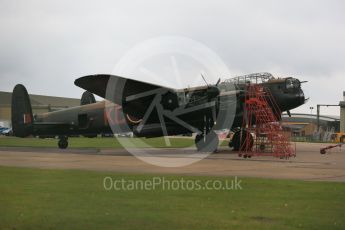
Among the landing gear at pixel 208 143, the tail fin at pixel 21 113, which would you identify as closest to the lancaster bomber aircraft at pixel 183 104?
the landing gear at pixel 208 143

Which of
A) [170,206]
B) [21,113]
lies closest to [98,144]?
[21,113]

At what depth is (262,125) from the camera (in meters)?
29.9

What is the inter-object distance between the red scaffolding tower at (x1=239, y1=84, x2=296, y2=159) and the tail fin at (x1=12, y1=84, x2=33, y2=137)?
1574 cm

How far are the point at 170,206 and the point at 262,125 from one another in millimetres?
20007

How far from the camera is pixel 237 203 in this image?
36.2ft

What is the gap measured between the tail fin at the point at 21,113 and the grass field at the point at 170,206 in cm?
2312

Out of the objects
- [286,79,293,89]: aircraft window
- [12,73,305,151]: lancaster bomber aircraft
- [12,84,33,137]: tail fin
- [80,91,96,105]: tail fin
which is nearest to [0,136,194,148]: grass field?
[80,91,96,105]: tail fin

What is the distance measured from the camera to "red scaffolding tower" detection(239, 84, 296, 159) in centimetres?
2877

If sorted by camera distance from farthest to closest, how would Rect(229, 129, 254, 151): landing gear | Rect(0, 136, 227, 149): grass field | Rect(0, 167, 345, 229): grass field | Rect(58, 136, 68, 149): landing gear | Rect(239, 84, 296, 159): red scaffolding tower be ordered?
Rect(0, 136, 227, 149): grass field
Rect(58, 136, 68, 149): landing gear
Rect(229, 129, 254, 151): landing gear
Rect(239, 84, 296, 159): red scaffolding tower
Rect(0, 167, 345, 229): grass field

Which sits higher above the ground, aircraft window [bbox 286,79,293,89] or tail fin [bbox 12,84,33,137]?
aircraft window [bbox 286,79,293,89]

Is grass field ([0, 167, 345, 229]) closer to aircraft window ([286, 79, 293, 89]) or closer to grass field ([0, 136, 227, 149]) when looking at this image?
aircraft window ([286, 79, 293, 89])

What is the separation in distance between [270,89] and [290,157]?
16.9 ft

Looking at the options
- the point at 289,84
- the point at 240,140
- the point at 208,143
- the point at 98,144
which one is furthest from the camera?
the point at 98,144

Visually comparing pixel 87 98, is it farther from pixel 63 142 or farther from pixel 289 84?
pixel 289 84
